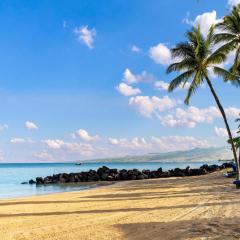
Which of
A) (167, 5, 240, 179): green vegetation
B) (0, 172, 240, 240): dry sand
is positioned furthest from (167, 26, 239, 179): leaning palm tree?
(0, 172, 240, 240): dry sand

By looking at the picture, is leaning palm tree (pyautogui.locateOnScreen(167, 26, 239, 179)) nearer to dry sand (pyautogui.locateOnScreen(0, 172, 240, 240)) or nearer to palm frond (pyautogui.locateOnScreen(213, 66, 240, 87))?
palm frond (pyautogui.locateOnScreen(213, 66, 240, 87))

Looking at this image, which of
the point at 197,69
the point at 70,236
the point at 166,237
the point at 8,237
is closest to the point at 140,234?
the point at 166,237

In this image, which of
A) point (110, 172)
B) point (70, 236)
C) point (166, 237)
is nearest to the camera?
point (166, 237)

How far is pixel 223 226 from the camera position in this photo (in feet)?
32.5

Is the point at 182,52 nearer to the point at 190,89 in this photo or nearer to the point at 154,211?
the point at 190,89

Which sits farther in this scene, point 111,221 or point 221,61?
point 221,61

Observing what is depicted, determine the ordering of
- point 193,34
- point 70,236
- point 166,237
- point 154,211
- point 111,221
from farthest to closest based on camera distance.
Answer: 1. point 193,34
2. point 154,211
3. point 111,221
4. point 70,236
5. point 166,237

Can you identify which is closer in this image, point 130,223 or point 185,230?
point 185,230

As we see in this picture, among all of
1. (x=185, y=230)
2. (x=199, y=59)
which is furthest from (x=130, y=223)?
(x=199, y=59)

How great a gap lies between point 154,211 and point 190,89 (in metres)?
16.8

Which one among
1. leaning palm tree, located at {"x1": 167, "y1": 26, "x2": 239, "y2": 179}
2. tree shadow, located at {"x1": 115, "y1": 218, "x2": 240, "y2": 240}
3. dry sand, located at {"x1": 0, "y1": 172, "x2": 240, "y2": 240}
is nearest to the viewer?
tree shadow, located at {"x1": 115, "y1": 218, "x2": 240, "y2": 240}

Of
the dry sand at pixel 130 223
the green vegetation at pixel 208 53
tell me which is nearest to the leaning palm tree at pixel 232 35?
the green vegetation at pixel 208 53

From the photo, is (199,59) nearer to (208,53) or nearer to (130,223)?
(208,53)

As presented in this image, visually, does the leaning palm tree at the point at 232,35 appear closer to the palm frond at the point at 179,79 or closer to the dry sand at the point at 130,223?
the palm frond at the point at 179,79
